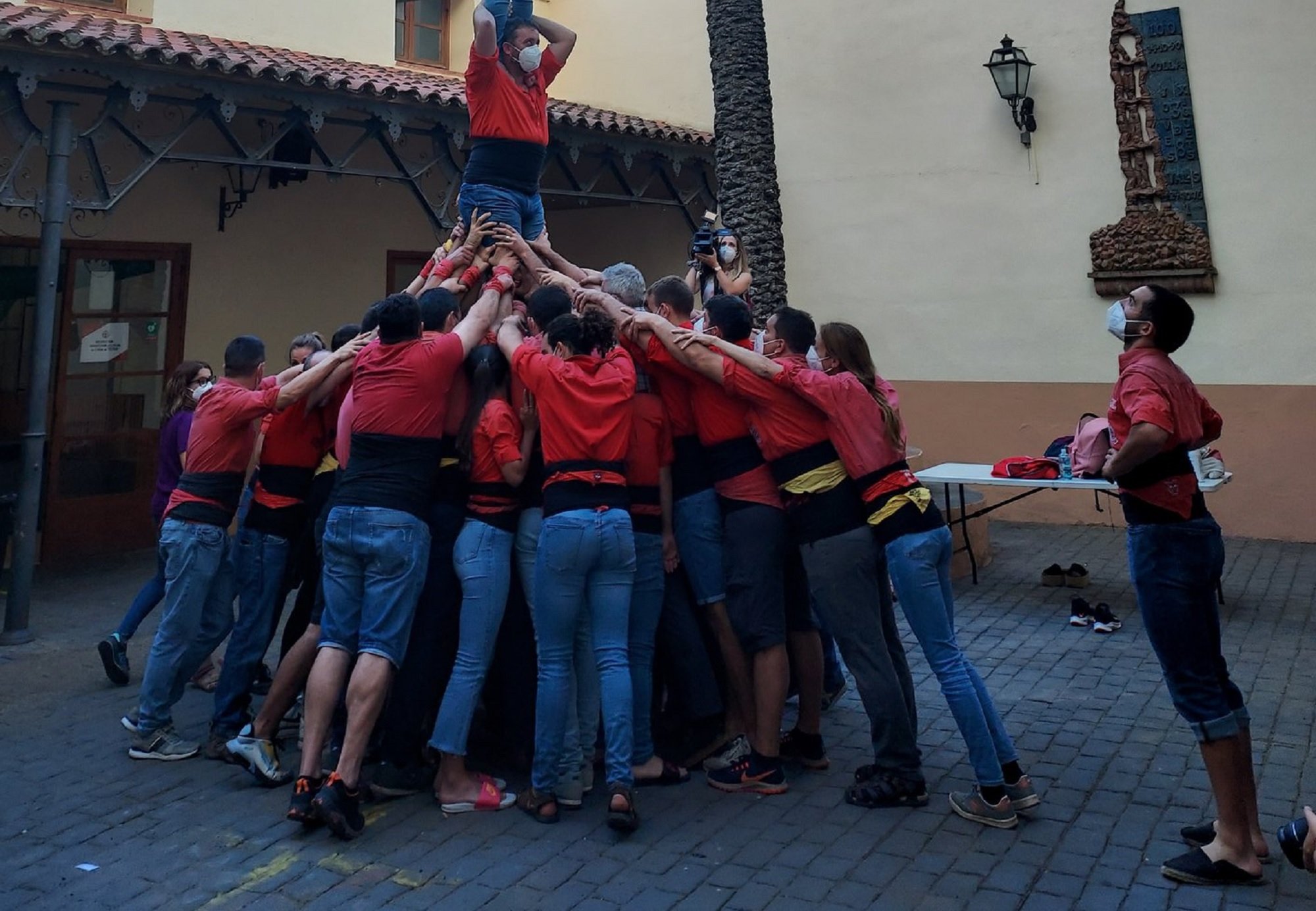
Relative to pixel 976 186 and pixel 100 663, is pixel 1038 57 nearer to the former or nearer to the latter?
pixel 976 186

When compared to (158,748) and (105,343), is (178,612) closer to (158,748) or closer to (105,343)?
(158,748)

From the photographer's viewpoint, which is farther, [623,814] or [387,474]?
[387,474]

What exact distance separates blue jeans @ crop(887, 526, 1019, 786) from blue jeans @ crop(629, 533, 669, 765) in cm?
95

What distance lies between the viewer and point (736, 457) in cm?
450

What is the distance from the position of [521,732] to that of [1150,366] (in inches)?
115

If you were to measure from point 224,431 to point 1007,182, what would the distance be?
28.3 ft

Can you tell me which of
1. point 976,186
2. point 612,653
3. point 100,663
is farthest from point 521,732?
point 976,186

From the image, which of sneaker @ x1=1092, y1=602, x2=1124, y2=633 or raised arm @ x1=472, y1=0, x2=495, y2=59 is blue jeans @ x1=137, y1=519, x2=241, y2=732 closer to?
raised arm @ x1=472, y1=0, x2=495, y2=59

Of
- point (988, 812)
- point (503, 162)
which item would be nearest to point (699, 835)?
point (988, 812)

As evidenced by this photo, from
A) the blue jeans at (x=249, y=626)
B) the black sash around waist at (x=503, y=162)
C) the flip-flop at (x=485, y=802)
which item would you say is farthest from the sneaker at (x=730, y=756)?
the black sash around waist at (x=503, y=162)

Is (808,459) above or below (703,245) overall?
below

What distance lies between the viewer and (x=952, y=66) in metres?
11.1

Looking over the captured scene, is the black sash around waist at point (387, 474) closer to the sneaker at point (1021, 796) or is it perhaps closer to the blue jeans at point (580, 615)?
the blue jeans at point (580, 615)

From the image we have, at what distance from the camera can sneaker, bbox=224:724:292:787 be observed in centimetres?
450
